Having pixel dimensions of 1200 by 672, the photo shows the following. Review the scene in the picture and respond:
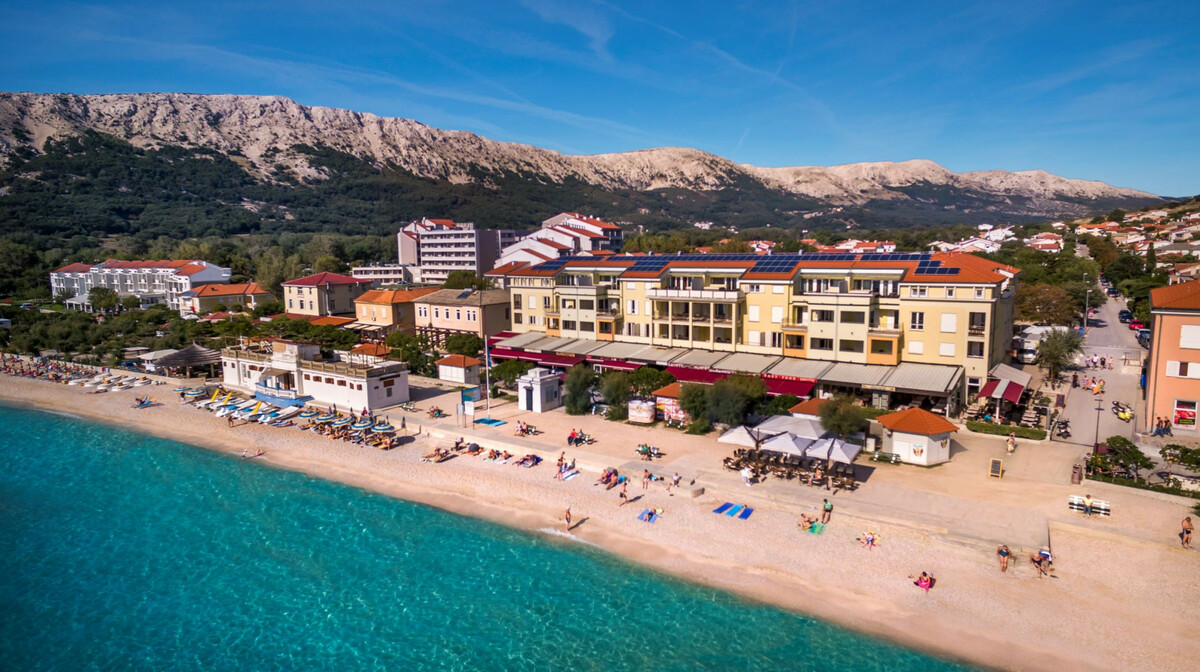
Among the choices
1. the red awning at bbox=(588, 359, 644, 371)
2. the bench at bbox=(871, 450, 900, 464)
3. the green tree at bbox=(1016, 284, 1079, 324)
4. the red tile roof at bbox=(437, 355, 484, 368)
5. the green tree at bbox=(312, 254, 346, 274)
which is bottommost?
the bench at bbox=(871, 450, 900, 464)

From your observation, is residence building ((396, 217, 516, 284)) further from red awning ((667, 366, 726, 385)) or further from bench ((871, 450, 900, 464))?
bench ((871, 450, 900, 464))

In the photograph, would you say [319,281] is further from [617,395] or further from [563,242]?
[617,395]

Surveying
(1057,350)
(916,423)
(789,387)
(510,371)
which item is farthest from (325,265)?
(1057,350)

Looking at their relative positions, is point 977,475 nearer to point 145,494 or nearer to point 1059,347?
point 1059,347

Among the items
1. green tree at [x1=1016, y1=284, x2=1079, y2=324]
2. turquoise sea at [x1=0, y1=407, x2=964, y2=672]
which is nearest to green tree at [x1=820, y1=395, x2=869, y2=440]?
turquoise sea at [x1=0, y1=407, x2=964, y2=672]

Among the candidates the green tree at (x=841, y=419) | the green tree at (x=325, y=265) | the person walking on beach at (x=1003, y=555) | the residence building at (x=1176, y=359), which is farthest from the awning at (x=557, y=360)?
the green tree at (x=325, y=265)

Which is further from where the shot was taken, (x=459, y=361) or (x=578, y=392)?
(x=459, y=361)

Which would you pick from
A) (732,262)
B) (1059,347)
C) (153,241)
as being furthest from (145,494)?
(153,241)
